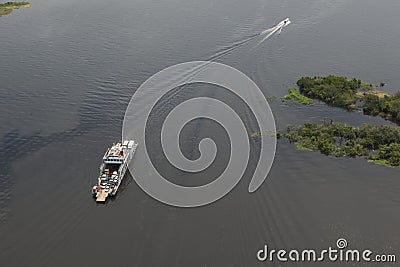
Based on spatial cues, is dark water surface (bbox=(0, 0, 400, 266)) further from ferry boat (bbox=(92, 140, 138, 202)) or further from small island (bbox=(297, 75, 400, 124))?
small island (bbox=(297, 75, 400, 124))

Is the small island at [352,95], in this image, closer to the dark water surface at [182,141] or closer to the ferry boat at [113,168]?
the dark water surface at [182,141]

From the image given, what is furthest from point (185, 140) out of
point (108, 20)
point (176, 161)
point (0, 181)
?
point (108, 20)

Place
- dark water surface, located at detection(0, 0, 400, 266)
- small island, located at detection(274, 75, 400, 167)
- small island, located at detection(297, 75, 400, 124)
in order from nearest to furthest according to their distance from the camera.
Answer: dark water surface, located at detection(0, 0, 400, 266) < small island, located at detection(274, 75, 400, 167) < small island, located at detection(297, 75, 400, 124)

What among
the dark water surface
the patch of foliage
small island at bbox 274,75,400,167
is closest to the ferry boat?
the dark water surface

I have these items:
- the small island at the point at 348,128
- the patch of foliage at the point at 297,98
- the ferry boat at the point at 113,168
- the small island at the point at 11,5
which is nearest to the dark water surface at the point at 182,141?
the ferry boat at the point at 113,168

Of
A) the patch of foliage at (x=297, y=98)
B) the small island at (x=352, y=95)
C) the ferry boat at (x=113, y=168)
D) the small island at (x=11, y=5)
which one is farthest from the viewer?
the small island at (x=11, y=5)

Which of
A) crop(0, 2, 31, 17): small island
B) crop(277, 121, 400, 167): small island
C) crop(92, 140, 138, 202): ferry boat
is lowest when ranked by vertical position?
crop(92, 140, 138, 202): ferry boat

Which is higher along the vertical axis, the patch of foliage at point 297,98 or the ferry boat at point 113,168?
the patch of foliage at point 297,98
